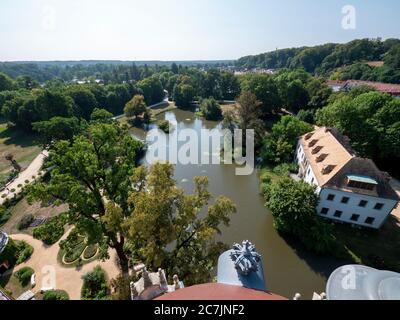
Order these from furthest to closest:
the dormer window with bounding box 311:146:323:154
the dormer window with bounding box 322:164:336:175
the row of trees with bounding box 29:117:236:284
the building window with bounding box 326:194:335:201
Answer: the dormer window with bounding box 311:146:323:154, the dormer window with bounding box 322:164:336:175, the building window with bounding box 326:194:335:201, the row of trees with bounding box 29:117:236:284

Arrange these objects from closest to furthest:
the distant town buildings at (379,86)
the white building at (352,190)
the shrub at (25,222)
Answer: the white building at (352,190) → the shrub at (25,222) → the distant town buildings at (379,86)

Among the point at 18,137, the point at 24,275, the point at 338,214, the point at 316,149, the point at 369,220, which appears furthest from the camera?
the point at 18,137

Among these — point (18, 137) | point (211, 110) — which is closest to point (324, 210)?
point (211, 110)

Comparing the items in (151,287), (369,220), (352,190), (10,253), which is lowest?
(10,253)

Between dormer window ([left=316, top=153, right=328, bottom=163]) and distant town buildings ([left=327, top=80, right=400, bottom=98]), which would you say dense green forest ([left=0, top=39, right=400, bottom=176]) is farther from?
dormer window ([left=316, top=153, right=328, bottom=163])

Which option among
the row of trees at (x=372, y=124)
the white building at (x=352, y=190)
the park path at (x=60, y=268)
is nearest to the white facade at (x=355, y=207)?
the white building at (x=352, y=190)

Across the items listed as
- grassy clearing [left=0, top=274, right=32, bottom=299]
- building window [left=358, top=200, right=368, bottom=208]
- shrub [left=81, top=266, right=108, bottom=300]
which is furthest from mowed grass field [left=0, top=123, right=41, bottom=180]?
building window [left=358, top=200, right=368, bottom=208]

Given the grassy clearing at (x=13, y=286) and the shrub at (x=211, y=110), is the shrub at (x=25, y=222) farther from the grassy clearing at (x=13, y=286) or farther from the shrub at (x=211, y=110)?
the shrub at (x=211, y=110)

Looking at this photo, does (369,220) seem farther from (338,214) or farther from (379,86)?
(379,86)
